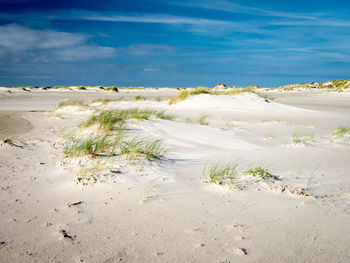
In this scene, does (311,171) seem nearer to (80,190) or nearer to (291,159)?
(291,159)

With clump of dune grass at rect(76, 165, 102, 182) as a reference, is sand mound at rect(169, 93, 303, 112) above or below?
above

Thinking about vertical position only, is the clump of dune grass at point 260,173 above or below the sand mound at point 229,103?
below

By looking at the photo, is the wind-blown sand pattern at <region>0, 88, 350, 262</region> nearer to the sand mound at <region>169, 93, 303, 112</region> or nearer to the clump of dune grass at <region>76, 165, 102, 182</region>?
the clump of dune grass at <region>76, 165, 102, 182</region>

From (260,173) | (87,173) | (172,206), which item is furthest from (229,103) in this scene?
(172,206)

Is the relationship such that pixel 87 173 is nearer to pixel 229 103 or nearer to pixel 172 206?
pixel 172 206

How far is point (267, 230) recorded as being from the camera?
1873 millimetres

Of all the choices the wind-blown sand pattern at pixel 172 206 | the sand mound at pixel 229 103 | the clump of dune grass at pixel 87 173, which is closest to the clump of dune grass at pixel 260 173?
the wind-blown sand pattern at pixel 172 206

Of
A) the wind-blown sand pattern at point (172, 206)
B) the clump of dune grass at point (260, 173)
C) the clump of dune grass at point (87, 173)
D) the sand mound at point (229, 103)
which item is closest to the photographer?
the wind-blown sand pattern at point (172, 206)

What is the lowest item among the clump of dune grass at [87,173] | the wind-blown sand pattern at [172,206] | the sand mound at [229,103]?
the wind-blown sand pattern at [172,206]

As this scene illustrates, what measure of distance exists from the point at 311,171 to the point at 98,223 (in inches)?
95.7

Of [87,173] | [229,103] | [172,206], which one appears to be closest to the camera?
[172,206]

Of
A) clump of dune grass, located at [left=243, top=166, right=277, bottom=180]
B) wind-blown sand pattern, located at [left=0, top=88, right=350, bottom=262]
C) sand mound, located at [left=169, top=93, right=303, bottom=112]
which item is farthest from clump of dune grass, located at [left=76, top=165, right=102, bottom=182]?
sand mound, located at [left=169, top=93, right=303, bottom=112]

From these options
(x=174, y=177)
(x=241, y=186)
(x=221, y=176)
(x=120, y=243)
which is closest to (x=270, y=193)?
(x=241, y=186)

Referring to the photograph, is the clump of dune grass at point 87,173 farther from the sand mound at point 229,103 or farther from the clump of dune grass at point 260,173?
the sand mound at point 229,103
